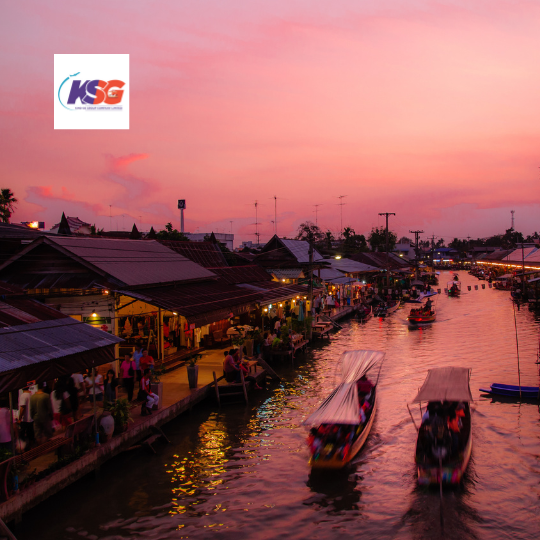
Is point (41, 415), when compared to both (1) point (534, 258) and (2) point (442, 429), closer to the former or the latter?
(2) point (442, 429)

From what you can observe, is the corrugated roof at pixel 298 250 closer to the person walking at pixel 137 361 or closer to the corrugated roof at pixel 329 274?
the corrugated roof at pixel 329 274

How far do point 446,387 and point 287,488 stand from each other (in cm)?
551

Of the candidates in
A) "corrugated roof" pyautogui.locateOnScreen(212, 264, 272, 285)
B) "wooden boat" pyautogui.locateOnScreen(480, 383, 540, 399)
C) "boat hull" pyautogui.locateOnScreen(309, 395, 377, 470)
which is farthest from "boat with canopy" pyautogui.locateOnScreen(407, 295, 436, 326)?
"boat hull" pyautogui.locateOnScreen(309, 395, 377, 470)

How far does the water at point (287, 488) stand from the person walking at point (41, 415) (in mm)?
1606

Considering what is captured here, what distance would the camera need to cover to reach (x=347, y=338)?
36938mm

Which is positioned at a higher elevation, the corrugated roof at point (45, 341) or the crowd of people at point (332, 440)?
the corrugated roof at point (45, 341)

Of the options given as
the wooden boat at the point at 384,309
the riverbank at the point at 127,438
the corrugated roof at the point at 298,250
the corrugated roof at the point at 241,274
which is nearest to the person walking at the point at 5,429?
the riverbank at the point at 127,438

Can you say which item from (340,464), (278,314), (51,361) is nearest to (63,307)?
(51,361)

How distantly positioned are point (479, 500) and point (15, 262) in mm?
18531

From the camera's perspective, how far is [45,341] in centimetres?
1152

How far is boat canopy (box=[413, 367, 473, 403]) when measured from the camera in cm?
1339

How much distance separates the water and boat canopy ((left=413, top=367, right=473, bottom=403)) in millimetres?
2174

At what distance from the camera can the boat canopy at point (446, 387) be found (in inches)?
527

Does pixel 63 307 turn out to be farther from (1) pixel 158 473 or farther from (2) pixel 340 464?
(2) pixel 340 464
